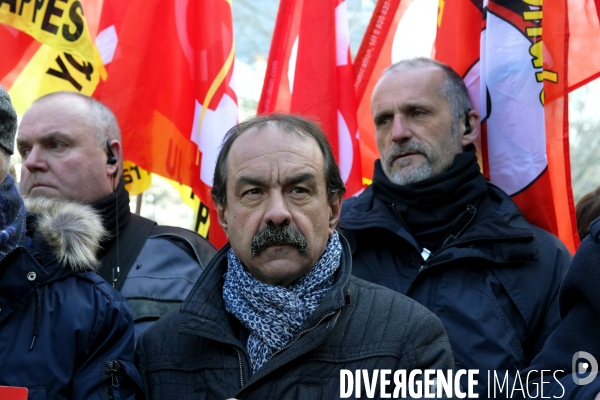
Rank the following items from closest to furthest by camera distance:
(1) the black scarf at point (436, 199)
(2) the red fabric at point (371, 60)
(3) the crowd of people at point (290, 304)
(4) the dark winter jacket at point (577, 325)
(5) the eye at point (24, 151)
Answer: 1. (4) the dark winter jacket at point (577, 325)
2. (3) the crowd of people at point (290, 304)
3. (1) the black scarf at point (436, 199)
4. (5) the eye at point (24, 151)
5. (2) the red fabric at point (371, 60)

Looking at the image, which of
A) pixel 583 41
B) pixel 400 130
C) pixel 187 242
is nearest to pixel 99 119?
pixel 187 242

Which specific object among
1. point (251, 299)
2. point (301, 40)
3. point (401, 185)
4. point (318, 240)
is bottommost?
point (251, 299)

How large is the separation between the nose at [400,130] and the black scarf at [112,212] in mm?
1311

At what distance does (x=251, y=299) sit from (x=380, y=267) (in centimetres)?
110

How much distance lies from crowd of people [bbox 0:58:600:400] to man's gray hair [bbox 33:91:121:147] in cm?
74

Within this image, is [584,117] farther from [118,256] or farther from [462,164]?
[118,256]

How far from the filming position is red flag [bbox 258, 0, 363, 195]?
4.93 meters

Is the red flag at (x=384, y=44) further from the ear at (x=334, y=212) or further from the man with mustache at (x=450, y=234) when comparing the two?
the ear at (x=334, y=212)

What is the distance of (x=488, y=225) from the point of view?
3.82 m

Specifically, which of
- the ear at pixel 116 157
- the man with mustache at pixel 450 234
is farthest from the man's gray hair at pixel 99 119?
the man with mustache at pixel 450 234

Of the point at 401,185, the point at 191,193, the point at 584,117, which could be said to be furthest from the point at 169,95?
the point at 584,117

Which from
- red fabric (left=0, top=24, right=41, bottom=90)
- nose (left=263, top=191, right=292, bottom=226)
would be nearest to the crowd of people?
nose (left=263, top=191, right=292, bottom=226)

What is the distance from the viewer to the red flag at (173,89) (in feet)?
15.7

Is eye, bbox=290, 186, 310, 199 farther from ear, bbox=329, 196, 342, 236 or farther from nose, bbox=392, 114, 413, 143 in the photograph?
nose, bbox=392, 114, 413, 143
